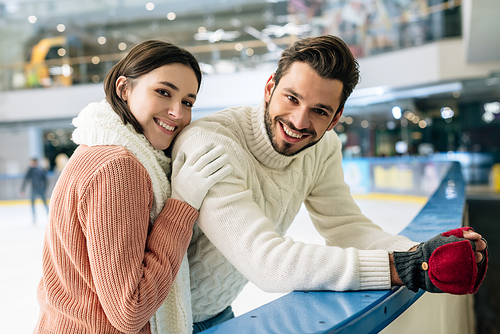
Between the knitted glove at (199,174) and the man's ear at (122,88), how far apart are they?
0.34 m

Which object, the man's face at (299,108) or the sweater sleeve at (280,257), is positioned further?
the man's face at (299,108)

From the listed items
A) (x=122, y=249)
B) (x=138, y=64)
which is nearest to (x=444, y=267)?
(x=122, y=249)

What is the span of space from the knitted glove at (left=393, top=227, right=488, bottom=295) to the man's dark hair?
52 centimetres

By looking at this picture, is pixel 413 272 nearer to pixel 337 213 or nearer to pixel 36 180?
pixel 337 213

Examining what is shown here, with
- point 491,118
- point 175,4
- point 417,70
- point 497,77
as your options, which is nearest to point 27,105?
point 175,4

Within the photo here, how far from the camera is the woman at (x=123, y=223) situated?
946 mm

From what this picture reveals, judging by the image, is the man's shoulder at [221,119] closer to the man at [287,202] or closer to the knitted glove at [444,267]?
the man at [287,202]

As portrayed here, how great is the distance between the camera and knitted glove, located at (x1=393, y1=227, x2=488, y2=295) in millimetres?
895

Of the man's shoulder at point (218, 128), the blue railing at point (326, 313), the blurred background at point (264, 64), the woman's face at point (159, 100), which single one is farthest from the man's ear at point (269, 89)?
the blurred background at point (264, 64)

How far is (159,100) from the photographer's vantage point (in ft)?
4.17

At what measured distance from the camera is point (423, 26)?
35.5 feet

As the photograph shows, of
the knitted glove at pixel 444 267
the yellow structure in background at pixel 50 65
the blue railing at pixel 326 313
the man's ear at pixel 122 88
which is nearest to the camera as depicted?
the blue railing at pixel 326 313

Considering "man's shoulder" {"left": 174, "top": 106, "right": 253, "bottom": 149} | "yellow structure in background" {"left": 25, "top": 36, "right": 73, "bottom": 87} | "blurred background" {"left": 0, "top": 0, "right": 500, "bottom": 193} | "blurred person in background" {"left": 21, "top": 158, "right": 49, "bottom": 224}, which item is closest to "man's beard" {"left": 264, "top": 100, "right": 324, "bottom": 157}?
"man's shoulder" {"left": 174, "top": 106, "right": 253, "bottom": 149}

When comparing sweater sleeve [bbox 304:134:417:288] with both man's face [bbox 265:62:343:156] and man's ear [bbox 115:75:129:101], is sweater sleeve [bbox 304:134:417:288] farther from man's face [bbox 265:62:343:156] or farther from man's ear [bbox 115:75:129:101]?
man's ear [bbox 115:75:129:101]
